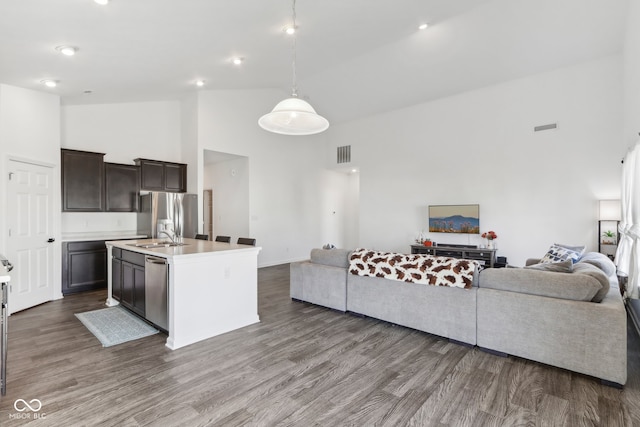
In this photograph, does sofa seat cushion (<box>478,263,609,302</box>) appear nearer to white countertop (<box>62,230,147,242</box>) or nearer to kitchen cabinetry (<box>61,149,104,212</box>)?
→ white countertop (<box>62,230,147,242</box>)

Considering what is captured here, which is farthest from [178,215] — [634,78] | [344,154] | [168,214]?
[634,78]

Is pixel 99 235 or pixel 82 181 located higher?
pixel 82 181

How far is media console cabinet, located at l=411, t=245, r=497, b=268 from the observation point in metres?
6.30

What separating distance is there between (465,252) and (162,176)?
6.29m

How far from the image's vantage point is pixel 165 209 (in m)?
5.94

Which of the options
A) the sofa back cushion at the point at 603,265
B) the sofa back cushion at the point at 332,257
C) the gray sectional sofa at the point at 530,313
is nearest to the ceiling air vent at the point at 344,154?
the sofa back cushion at the point at 332,257

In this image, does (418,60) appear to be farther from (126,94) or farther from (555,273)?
(126,94)

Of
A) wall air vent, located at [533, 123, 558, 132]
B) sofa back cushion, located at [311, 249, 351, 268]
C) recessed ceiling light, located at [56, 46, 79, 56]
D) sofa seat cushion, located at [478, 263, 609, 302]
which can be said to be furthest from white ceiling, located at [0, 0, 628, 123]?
sofa seat cushion, located at [478, 263, 609, 302]

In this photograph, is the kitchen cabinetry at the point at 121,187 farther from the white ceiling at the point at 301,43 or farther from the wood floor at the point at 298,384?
the wood floor at the point at 298,384

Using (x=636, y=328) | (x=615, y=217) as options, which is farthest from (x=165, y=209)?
(x=615, y=217)

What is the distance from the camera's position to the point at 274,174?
812cm

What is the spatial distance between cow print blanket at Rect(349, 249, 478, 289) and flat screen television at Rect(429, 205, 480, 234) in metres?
3.75

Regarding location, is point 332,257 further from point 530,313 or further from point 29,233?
point 29,233

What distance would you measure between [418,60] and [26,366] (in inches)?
276
